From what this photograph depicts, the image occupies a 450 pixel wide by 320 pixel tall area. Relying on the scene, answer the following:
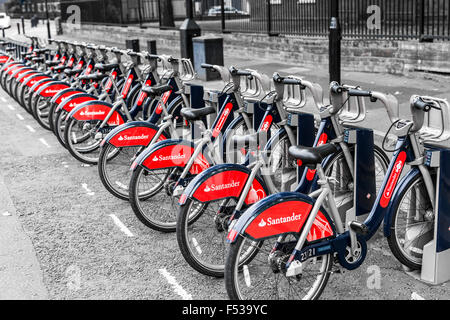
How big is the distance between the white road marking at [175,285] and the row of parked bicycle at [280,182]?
20cm

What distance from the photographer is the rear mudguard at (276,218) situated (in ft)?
11.4

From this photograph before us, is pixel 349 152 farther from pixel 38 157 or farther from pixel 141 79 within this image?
pixel 38 157

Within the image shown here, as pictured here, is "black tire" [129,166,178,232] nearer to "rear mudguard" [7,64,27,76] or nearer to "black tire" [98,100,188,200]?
"black tire" [98,100,188,200]

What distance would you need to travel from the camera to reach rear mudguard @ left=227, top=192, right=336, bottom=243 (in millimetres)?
3461

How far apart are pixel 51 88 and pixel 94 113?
2.22 meters

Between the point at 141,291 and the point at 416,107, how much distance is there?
228cm

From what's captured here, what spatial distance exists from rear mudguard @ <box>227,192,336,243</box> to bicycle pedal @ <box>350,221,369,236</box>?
1.08ft

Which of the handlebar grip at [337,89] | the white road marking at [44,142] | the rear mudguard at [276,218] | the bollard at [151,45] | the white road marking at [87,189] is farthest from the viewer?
the bollard at [151,45]

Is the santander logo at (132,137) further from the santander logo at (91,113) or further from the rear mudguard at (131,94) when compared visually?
the rear mudguard at (131,94)

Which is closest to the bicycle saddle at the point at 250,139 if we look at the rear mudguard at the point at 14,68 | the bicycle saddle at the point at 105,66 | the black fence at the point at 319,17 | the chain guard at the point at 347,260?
the chain guard at the point at 347,260

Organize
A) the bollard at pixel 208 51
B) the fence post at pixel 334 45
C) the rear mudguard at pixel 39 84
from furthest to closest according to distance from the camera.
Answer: the bollard at pixel 208 51
the rear mudguard at pixel 39 84
the fence post at pixel 334 45

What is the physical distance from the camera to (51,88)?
9008 millimetres

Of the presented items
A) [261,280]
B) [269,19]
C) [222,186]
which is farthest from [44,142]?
[269,19]

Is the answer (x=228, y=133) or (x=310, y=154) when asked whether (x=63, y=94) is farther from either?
(x=310, y=154)
